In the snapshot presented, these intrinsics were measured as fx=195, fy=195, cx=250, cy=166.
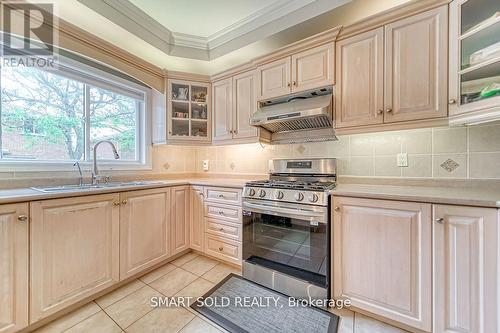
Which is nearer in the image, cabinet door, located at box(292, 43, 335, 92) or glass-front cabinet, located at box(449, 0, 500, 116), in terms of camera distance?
glass-front cabinet, located at box(449, 0, 500, 116)

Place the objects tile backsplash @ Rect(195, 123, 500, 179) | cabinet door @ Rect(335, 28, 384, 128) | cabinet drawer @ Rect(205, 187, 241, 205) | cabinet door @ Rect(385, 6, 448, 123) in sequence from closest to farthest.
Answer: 1. cabinet door @ Rect(385, 6, 448, 123)
2. tile backsplash @ Rect(195, 123, 500, 179)
3. cabinet door @ Rect(335, 28, 384, 128)
4. cabinet drawer @ Rect(205, 187, 241, 205)

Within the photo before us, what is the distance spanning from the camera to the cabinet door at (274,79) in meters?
1.98

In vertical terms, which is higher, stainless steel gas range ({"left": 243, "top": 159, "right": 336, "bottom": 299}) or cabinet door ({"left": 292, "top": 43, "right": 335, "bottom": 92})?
cabinet door ({"left": 292, "top": 43, "right": 335, "bottom": 92})

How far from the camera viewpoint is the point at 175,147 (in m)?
2.94

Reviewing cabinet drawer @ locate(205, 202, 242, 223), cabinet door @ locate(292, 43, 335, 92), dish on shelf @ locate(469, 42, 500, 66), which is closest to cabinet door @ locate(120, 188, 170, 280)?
cabinet drawer @ locate(205, 202, 242, 223)

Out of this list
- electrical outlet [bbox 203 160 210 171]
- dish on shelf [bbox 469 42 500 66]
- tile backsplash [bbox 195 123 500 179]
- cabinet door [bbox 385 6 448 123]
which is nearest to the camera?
dish on shelf [bbox 469 42 500 66]

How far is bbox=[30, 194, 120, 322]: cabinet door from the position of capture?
1278mm

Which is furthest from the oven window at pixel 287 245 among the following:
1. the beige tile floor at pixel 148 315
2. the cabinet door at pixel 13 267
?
the cabinet door at pixel 13 267

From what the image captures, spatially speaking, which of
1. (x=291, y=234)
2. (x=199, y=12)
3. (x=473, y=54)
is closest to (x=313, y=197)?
(x=291, y=234)

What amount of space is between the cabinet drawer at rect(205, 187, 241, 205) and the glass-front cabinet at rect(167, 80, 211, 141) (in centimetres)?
80

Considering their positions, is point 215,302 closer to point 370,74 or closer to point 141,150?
point 141,150

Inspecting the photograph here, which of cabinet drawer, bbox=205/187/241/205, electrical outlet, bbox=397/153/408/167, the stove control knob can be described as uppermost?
electrical outlet, bbox=397/153/408/167

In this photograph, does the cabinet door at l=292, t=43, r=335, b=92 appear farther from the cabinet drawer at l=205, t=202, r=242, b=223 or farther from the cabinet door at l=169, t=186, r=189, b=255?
the cabinet door at l=169, t=186, r=189, b=255

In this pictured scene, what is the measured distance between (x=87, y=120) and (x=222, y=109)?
1.47 m
